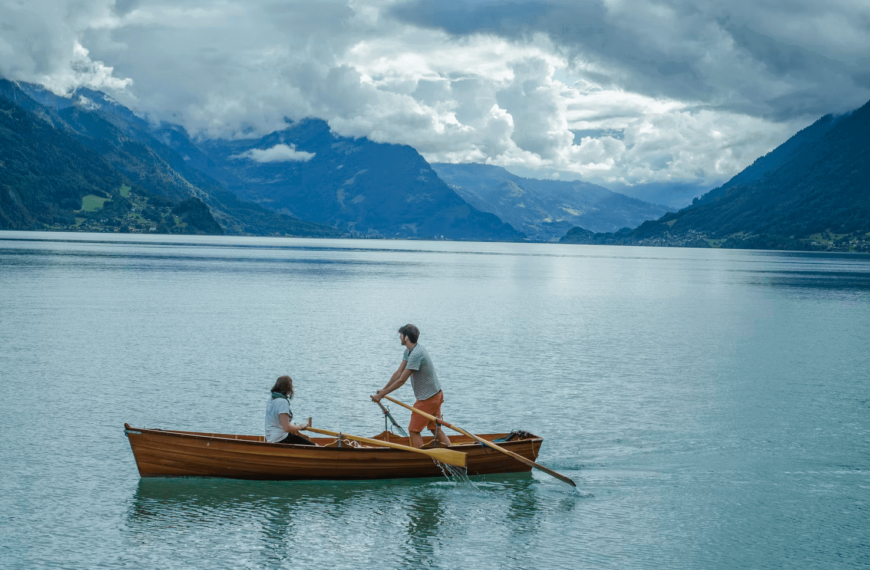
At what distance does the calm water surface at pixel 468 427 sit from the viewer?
16.9m

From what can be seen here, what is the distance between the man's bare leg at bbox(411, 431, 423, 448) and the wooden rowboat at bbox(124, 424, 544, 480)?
64 cm

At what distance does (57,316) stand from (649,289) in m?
76.5

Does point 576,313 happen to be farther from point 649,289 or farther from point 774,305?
point 649,289

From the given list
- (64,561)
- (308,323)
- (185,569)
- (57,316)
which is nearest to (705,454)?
(185,569)

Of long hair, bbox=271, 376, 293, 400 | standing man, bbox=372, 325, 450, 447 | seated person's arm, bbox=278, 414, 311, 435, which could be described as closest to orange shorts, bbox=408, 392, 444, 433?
standing man, bbox=372, 325, 450, 447

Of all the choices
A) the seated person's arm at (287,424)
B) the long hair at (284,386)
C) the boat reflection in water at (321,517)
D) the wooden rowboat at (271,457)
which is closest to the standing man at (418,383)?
the wooden rowboat at (271,457)

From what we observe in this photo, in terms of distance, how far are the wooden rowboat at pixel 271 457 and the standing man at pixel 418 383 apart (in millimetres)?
818

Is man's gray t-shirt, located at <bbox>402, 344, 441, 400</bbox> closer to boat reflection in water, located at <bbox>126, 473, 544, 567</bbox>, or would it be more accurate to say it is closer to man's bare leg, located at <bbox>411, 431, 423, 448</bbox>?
man's bare leg, located at <bbox>411, 431, 423, 448</bbox>

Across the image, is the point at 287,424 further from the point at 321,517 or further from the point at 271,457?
the point at 321,517

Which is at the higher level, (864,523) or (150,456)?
(150,456)

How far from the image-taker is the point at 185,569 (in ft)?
→ 50.1

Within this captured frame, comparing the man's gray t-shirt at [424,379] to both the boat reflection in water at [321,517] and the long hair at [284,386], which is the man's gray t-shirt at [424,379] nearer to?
the boat reflection in water at [321,517]

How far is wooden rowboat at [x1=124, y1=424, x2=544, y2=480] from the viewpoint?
65.1 ft

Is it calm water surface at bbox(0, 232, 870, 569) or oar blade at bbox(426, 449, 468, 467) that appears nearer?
calm water surface at bbox(0, 232, 870, 569)
